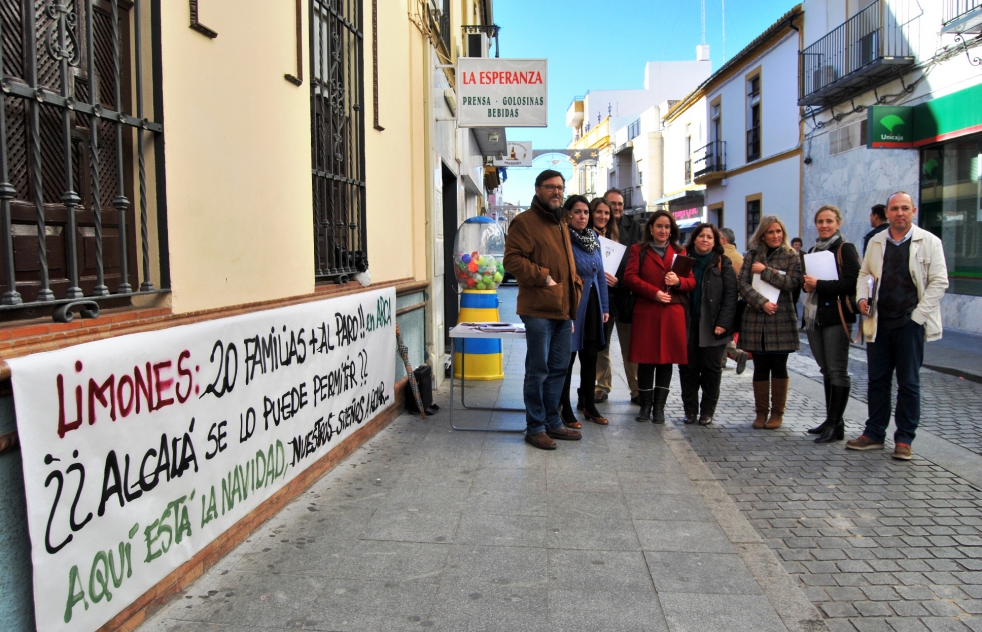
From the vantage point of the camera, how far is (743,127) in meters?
24.3

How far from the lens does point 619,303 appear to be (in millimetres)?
7164

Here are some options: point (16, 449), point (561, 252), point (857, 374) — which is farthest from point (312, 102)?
point (857, 374)

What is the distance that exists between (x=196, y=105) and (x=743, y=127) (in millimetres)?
23420

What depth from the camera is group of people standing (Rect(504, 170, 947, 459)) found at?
5301 mm

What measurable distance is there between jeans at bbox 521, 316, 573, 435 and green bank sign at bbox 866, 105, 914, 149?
11.3 metres

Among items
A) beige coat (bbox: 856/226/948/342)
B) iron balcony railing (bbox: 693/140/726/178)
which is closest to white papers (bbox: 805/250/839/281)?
beige coat (bbox: 856/226/948/342)

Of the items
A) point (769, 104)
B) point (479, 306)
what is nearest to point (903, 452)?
point (479, 306)

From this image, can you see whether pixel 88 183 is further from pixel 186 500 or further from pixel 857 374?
pixel 857 374

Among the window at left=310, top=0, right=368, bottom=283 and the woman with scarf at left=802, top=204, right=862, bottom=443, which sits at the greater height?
the window at left=310, top=0, right=368, bottom=283

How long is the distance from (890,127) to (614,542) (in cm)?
1330

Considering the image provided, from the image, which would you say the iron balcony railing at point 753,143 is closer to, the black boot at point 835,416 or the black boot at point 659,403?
the black boot at point 659,403

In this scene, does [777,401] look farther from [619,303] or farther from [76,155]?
[76,155]

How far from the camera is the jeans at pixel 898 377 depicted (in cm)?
522

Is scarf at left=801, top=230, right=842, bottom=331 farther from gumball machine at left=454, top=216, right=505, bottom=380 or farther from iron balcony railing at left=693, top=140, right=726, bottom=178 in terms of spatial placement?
iron balcony railing at left=693, top=140, right=726, bottom=178
